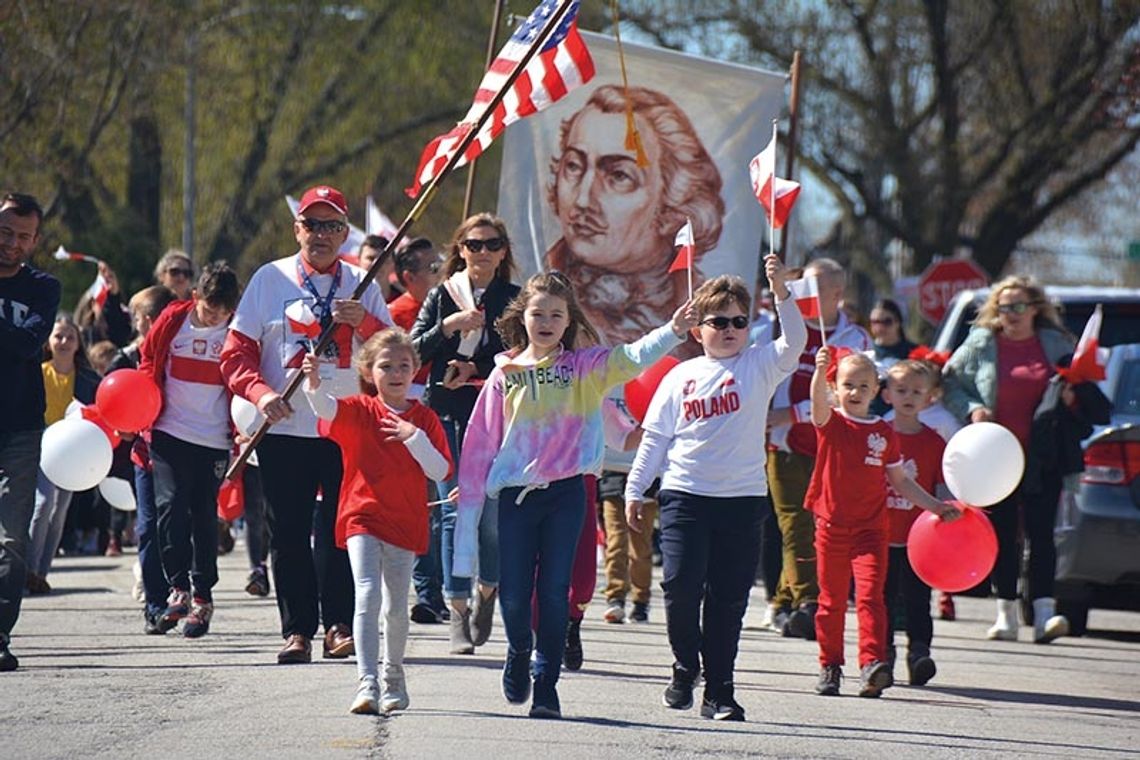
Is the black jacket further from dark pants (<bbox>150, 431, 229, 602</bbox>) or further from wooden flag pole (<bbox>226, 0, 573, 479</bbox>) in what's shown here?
dark pants (<bbox>150, 431, 229, 602</bbox>)

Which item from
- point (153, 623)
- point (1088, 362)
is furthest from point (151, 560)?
point (1088, 362)

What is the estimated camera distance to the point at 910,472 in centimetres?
1066

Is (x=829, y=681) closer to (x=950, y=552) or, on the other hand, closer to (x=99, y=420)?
(x=950, y=552)

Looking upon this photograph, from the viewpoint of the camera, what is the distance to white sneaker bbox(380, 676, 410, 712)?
816 cm

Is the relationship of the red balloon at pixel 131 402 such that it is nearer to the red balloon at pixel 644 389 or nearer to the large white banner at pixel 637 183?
the red balloon at pixel 644 389

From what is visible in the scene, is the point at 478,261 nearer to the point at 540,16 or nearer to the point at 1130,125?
the point at 540,16

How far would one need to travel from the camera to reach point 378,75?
35469mm

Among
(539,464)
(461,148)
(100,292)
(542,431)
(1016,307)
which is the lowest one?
(539,464)

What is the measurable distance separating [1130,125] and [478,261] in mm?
22339

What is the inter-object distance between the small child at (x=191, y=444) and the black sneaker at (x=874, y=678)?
3.34 m

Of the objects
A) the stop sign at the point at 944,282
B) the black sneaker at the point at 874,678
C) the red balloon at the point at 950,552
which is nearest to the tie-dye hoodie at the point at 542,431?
the black sneaker at the point at 874,678

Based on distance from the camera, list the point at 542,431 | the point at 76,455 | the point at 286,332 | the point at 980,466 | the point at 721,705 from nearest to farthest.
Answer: the point at 542,431
the point at 721,705
the point at 286,332
the point at 980,466
the point at 76,455

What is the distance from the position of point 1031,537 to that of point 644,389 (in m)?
3.21

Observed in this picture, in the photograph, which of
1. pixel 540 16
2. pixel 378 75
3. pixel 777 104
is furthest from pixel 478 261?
pixel 378 75
